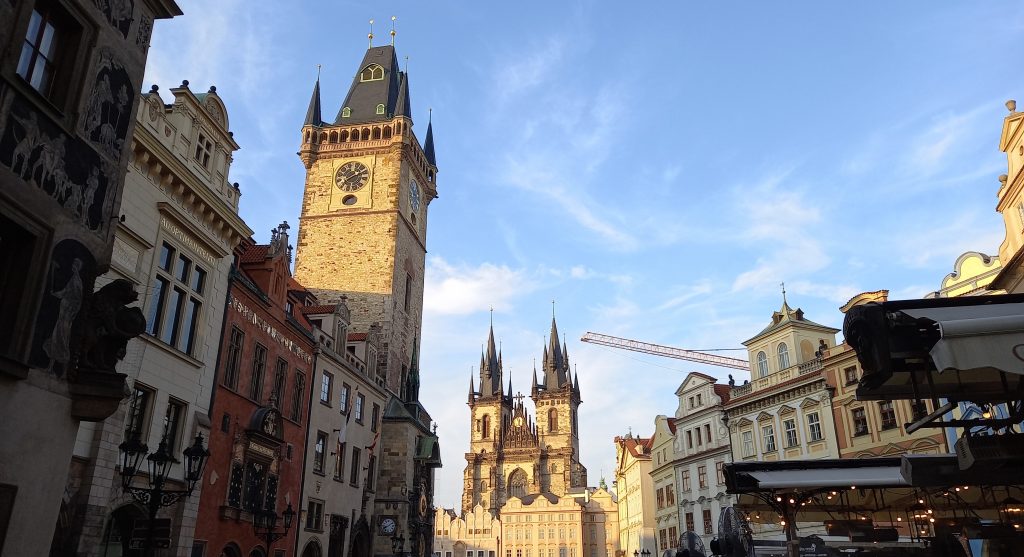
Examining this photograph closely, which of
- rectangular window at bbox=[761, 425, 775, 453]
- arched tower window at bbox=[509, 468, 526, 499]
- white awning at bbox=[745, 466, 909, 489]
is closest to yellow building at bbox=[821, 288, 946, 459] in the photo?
rectangular window at bbox=[761, 425, 775, 453]

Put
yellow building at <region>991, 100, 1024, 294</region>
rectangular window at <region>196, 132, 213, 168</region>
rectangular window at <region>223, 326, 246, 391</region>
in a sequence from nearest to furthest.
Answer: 1. rectangular window at <region>196, 132, 213, 168</region>
2. rectangular window at <region>223, 326, 246, 391</region>
3. yellow building at <region>991, 100, 1024, 294</region>

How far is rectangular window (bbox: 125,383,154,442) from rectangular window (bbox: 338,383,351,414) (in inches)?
498

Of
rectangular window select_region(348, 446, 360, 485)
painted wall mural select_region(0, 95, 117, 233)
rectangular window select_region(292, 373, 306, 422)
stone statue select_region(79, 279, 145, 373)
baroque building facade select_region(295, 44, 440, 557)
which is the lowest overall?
stone statue select_region(79, 279, 145, 373)

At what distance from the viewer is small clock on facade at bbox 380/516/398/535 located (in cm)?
3241

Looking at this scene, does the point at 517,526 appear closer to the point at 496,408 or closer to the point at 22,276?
the point at 496,408

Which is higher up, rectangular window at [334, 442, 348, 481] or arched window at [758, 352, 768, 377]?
arched window at [758, 352, 768, 377]

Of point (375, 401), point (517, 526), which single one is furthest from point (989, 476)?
point (517, 526)

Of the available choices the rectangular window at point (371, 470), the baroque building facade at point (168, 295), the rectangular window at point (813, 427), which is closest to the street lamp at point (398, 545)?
the rectangular window at point (371, 470)

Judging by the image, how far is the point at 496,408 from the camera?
120 m

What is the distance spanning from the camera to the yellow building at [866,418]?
95.1ft

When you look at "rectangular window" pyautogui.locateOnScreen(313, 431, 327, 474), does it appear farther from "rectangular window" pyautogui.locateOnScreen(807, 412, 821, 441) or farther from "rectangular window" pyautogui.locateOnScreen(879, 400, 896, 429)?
"rectangular window" pyautogui.locateOnScreen(879, 400, 896, 429)

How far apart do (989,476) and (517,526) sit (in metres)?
97.1

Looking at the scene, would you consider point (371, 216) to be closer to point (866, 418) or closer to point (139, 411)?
point (866, 418)

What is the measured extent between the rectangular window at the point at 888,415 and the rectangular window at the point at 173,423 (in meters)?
26.7
